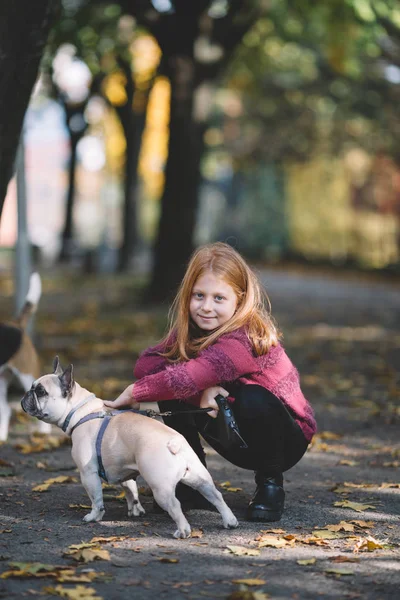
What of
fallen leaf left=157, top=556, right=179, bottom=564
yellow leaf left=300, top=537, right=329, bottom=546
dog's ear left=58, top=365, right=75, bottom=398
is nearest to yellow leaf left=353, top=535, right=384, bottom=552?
yellow leaf left=300, top=537, right=329, bottom=546

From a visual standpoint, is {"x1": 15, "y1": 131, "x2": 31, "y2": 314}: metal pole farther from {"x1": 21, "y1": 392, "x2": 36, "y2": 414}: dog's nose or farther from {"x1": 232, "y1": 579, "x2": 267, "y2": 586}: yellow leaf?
{"x1": 232, "y1": 579, "x2": 267, "y2": 586}: yellow leaf

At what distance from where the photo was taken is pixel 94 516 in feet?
15.3

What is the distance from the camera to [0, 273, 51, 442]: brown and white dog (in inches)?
260

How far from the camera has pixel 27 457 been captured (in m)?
6.46

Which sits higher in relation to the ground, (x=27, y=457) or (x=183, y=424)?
(x=183, y=424)

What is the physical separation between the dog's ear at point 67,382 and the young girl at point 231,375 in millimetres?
241

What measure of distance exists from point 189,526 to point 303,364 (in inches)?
267

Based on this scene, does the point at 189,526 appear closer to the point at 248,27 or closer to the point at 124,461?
the point at 124,461

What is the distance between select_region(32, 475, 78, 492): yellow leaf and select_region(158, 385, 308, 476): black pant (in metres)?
1.03

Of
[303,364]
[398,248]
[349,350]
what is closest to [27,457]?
[303,364]

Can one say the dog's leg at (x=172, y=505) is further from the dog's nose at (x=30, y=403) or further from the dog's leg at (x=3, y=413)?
the dog's leg at (x=3, y=413)

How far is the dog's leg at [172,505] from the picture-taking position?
4.20m

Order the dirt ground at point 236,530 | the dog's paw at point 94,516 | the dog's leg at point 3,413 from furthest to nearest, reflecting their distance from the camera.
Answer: the dog's leg at point 3,413 → the dog's paw at point 94,516 → the dirt ground at point 236,530

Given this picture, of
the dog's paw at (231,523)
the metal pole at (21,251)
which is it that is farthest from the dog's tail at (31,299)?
the dog's paw at (231,523)
